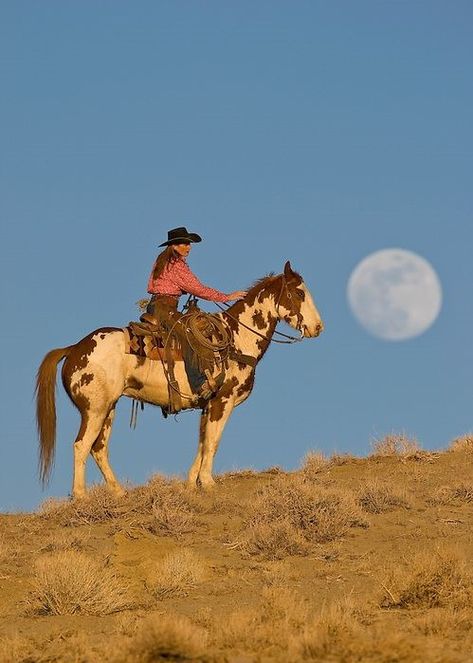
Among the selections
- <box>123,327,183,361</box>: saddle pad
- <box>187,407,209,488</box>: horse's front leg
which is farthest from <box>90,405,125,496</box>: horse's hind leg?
<box>187,407,209,488</box>: horse's front leg

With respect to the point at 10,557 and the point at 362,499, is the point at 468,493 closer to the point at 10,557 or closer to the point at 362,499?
the point at 362,499

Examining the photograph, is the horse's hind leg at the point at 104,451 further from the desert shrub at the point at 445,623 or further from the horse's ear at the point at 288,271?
the desert shrub at the point at 445,623

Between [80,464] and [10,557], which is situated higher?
[80,464]

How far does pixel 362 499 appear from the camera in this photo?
17.1m

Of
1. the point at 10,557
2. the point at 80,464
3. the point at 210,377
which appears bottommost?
the point at 10,557

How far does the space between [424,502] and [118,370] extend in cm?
516

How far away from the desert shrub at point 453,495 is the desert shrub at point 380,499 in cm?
57

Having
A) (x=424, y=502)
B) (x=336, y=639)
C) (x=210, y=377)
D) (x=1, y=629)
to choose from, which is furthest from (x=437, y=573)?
(x=210, y=377)

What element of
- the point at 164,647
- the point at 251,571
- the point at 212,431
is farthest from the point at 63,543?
the point at 164,647

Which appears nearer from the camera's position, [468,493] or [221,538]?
[221,538]

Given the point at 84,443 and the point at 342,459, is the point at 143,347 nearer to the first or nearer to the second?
the point at 84,443

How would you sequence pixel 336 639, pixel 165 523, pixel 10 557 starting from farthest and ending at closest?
pixel 165 523
pixel 10 557
pixel 336 639

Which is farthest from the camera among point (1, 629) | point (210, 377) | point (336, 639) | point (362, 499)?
point (210, 377)

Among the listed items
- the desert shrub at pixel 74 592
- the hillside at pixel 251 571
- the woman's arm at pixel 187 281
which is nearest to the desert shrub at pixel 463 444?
the hillside at pixel 251 571
